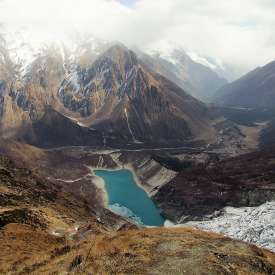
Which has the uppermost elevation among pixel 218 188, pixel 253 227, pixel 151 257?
pixel 151 257

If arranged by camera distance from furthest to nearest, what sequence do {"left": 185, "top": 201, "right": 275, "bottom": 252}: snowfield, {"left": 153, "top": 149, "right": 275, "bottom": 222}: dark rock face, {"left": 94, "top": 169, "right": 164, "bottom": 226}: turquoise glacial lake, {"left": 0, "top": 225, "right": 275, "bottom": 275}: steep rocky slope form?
{"left": 94, "top": 169, "right": 164, "bottom": 226}: turquoise glacial lake → {"left": 153, "top": 149, "right": 275, "bottom": 222}: dark rock face → {"left": 185, "top": 201, "right": 275, "bottom": 252}: snowfield → {"left": 0, "top": 225, "right": 275, "bottom": 275}: steep rocky slope

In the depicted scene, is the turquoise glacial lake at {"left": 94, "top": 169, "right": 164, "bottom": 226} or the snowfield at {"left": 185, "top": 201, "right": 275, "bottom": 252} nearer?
the snowfield at {"left": 185, "top": 201, "right": 275, "bottom": 252}

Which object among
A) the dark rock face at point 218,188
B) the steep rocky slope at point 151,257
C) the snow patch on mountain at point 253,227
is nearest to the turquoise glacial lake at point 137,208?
the dark rock face at point 218,188

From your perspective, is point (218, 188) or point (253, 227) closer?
point (253, 227)

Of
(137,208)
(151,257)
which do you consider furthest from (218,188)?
(151,257)

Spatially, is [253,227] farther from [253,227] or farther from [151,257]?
[151,257]

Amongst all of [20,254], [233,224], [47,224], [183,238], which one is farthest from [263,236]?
[20,254]

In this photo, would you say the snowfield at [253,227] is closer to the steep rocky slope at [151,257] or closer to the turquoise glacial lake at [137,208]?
the turquoise glacial lake at [137,208]

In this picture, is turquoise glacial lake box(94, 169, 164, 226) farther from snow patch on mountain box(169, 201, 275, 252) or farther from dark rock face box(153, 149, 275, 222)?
snow patch on mountain box(169, 201, 275, 252)

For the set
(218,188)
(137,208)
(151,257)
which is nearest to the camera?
(151,257)

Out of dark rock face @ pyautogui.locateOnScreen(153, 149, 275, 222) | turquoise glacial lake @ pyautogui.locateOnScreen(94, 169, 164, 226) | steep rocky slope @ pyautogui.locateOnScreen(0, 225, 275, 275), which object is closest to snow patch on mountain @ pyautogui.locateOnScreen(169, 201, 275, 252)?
dark rock face @ pyautogui.locateOnScreen(153, 149, 275, 222)
